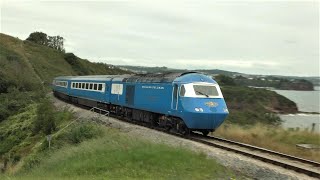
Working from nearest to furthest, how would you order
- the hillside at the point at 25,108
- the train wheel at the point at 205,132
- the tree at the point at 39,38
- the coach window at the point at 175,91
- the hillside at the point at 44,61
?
1. the coach window at the point at 175,91
2. the train wheel at the point at 205,132
3. the hillside at the point at 25,108
4. the hillside at the point at 44,61
5. the tree at the point at 39,38

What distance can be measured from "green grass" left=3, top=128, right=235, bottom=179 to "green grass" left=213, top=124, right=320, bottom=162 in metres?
5.97

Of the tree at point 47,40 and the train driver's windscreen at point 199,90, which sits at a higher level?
the tree at point 47,40

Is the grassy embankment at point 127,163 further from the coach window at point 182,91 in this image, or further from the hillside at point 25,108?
the hillside at point 25,108

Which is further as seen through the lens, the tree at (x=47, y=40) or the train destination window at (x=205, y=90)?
the tree at (x=47, y=40)

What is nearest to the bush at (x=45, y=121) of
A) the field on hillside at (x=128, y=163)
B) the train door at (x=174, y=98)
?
the train door at (x=174, y=98)

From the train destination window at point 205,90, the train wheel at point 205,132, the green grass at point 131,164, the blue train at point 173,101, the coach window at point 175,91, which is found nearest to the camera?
the green grass at point 131,164

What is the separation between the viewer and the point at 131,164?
1469cm

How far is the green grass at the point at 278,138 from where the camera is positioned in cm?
1946

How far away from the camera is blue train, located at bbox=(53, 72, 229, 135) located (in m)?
20.5

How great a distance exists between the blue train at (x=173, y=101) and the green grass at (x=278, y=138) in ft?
6.93

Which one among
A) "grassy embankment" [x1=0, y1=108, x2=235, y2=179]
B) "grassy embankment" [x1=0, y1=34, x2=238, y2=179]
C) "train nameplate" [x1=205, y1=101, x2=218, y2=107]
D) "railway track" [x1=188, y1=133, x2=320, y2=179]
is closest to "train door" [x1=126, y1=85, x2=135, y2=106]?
"grassy embankment" [x1=0, y1=34, x2=238, y2=179]

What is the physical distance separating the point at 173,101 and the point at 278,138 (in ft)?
17.6

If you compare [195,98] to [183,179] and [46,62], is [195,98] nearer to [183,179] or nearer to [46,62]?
[183,179]

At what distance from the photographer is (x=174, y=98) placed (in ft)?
69.9
